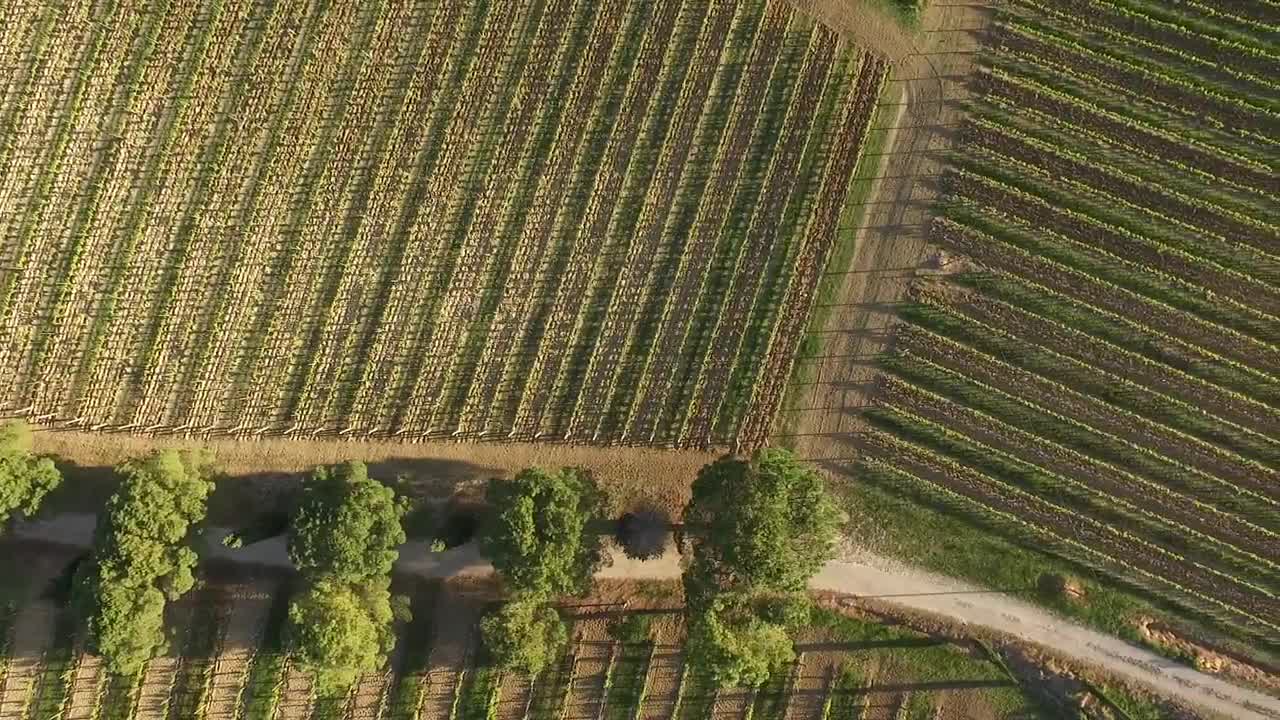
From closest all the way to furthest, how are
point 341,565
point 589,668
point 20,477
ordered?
1. point 341,565
2. point 20,477
3. point 589,668

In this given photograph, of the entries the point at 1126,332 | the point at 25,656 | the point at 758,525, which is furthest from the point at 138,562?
the point at 1126,332

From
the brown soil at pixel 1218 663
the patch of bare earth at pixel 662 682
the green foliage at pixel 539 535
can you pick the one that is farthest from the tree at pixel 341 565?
the brown soil at pixel 1218 663

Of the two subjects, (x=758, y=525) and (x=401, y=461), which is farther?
(x=401, y=461)

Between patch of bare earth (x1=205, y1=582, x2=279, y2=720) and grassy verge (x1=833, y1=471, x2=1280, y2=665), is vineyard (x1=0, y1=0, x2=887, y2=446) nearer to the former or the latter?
grassy verge (x1=833, y1=471, x2=1280, y2=665)

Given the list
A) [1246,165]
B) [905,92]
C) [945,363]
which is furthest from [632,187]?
[1246,165]

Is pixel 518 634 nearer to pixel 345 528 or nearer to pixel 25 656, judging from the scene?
pixel 345 528

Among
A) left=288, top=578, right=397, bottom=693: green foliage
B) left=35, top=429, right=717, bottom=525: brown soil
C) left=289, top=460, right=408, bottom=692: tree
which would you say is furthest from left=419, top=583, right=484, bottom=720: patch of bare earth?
left=35, top=429, right=717, bottom=525: brown soil
